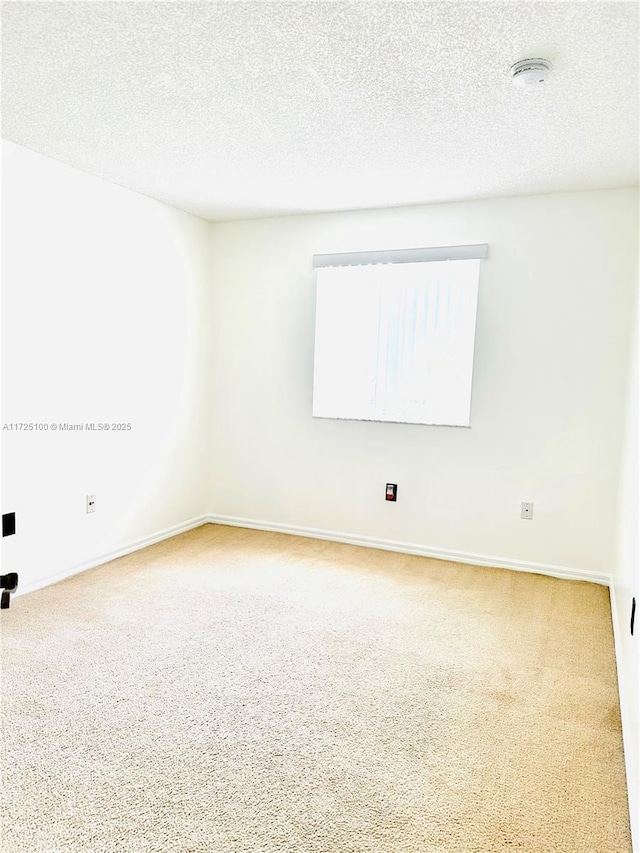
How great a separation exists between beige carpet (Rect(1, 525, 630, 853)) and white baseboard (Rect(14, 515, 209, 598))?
3.4 inches

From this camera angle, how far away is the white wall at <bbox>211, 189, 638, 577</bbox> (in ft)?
11.6

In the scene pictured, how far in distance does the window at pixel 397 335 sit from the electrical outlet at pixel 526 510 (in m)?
0.64

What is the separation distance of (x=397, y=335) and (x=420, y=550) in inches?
59.9

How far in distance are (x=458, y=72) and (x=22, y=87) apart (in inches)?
68.1

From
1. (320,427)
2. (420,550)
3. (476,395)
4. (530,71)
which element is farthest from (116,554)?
(530,71)

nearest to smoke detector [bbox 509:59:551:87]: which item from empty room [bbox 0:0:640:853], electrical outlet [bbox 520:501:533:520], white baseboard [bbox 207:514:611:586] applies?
empty room [bbox 0:0:640:853]

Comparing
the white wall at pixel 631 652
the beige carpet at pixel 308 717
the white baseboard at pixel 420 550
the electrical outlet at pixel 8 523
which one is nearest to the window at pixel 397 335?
the white baseboard at pixel 420 550

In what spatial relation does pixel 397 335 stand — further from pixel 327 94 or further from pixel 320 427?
pixel 327 94

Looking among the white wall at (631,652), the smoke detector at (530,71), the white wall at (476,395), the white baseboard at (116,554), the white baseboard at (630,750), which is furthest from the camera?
the white wall at (476,395)

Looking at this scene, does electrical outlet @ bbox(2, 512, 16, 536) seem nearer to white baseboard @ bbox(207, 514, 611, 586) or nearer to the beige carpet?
the beige carpet

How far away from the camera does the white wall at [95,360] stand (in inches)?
121

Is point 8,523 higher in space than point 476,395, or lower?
lower

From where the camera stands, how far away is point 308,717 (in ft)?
7.02

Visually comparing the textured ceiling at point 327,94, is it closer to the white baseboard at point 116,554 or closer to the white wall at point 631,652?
the white wall at point 631,652
